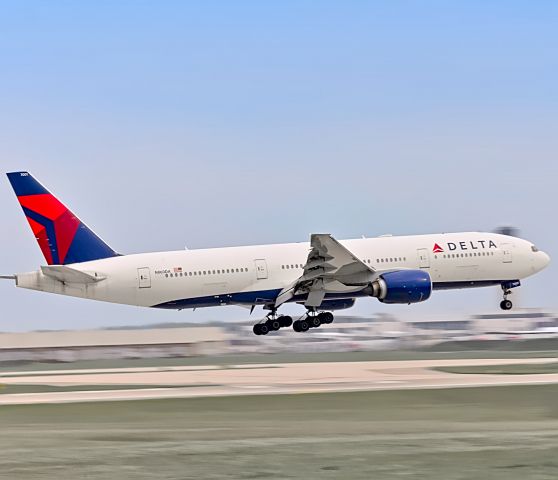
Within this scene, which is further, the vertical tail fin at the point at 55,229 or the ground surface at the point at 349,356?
the ground surface at the point at 349,356

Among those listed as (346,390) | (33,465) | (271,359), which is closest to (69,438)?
(33,465)

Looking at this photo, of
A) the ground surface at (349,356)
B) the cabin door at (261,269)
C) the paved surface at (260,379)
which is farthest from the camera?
the ground surface at (349,356)

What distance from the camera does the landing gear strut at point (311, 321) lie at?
242ft

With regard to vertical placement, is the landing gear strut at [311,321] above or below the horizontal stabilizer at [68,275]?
below

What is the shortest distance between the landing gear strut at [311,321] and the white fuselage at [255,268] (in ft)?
7.19

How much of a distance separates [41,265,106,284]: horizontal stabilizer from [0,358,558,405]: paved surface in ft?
21.0

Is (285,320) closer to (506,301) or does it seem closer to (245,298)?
(245,298)

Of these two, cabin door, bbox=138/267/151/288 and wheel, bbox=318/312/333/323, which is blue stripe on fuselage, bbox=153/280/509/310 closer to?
wheel, bbox=318/312/333/323

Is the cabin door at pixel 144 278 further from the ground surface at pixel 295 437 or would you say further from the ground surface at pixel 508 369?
the ground surface at pixel 508 369

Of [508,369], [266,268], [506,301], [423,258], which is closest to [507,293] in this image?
[506,301]

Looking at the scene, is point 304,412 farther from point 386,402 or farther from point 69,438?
point 69,438

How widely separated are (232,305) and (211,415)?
24.5 m

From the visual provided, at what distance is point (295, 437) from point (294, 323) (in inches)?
1328

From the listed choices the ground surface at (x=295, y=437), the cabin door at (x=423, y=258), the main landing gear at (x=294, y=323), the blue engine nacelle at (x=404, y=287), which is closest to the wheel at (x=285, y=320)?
the main landing gear at (x=294, y=323)
